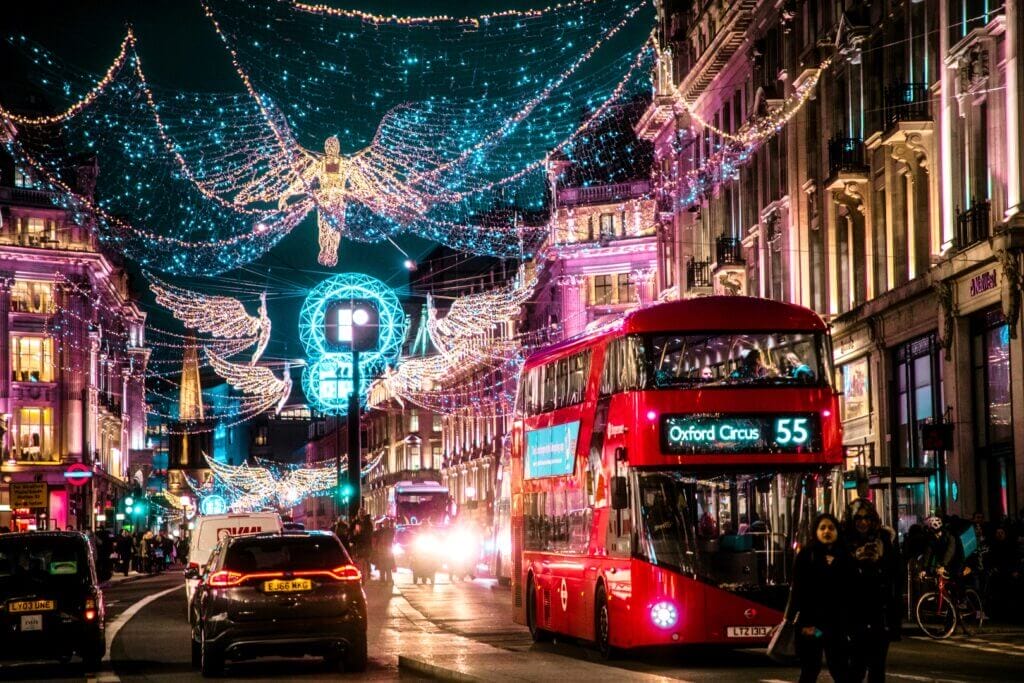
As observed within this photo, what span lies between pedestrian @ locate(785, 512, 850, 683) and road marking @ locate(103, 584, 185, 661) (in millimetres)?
12274

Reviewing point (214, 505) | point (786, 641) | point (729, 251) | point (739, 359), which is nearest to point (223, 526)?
point (739, 359)

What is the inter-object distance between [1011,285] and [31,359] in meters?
62.5

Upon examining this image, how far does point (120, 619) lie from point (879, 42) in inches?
799

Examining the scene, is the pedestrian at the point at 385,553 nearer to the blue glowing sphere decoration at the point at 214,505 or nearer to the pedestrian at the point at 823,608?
the pedestrian at the point at 823,608

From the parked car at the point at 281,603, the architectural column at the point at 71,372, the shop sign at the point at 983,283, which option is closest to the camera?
the parked car at the point at 281,603

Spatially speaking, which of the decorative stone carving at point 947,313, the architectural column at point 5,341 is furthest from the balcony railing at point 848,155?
the architectural column at point 5,341

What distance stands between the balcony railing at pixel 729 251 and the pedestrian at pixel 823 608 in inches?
1550

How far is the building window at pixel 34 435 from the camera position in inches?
3255

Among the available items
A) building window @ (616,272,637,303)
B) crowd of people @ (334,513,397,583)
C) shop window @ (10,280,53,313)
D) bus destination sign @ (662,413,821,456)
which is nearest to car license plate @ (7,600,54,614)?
bus destination sign @ (662,413,821,456)

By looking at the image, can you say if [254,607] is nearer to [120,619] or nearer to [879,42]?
[120,619]

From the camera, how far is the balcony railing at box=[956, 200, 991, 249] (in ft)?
103

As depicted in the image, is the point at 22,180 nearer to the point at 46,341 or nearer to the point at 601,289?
the point at 46,341

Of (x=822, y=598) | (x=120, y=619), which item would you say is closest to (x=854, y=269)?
(x=120, y=619)

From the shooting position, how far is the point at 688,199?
58.8 metres
